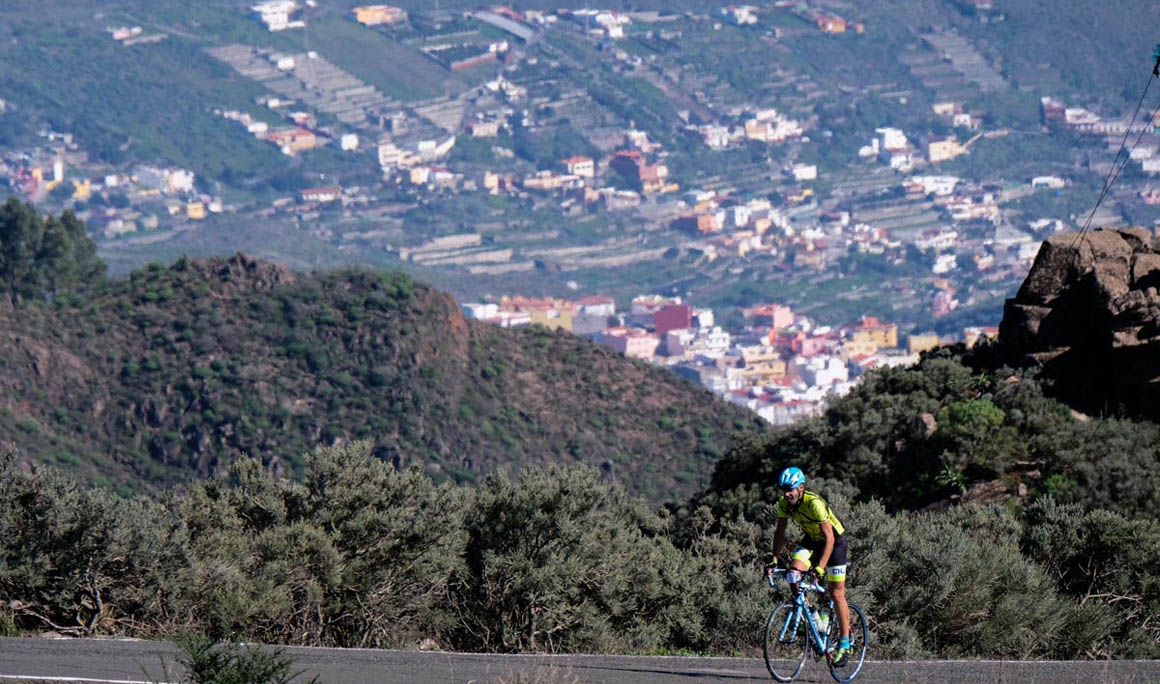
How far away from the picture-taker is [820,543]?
9516 mm

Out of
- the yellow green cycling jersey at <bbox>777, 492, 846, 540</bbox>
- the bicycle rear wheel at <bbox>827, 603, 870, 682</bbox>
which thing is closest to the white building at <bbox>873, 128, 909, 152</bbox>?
the bicycle rear wheel at <bbox>827, 603, 870, 682</bbox>

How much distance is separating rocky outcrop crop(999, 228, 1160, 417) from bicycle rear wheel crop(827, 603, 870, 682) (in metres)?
7.77

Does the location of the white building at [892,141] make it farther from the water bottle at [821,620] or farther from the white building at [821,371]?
the water bottle at [821,620]

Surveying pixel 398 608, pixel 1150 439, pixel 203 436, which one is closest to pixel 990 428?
pixel 1150 439

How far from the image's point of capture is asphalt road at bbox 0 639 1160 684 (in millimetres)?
9547

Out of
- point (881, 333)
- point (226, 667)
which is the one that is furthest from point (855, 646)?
point (881, 333)

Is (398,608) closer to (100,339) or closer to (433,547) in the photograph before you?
(433,547)

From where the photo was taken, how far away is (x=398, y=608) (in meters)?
11.9

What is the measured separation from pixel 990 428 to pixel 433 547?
694 centimetres

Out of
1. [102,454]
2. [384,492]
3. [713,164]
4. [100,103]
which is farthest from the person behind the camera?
[713,164]

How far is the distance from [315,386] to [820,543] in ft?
104

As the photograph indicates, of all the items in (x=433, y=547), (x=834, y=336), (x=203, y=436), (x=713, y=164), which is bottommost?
(x=713, y=164)

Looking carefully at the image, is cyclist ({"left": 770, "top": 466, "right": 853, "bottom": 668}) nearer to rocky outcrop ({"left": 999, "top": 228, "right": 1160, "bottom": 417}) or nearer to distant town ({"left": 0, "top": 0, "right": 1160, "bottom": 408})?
rocky outcrop ({"left": 999, "top": 228, "right": 1160, "bottom": 417})

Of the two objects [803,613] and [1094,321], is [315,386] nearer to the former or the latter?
[1094,321]
